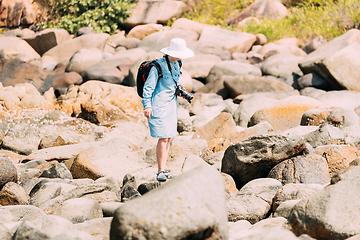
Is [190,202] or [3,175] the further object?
[3,175]

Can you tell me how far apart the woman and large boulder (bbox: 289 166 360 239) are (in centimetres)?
187

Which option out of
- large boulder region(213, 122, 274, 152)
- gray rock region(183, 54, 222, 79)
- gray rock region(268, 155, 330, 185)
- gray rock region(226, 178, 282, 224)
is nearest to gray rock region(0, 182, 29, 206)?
gray rock region(226, 178, 282, 224)

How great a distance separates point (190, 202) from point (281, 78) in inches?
474

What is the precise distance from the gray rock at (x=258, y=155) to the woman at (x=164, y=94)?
3.06ft

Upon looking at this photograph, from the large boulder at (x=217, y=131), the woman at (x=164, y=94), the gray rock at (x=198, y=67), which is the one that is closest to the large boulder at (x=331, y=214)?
the woman at (x=164, y=94)

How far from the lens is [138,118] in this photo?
31.5ft

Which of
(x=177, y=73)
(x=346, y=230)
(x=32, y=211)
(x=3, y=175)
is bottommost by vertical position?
(x=3, y=175)

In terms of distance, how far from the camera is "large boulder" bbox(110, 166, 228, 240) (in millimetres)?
1892

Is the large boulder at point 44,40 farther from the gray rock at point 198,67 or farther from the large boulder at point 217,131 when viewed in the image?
the large boulder at point 217,131

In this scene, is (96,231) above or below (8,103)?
above

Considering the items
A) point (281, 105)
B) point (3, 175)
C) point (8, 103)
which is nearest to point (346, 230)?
point (3, 175)

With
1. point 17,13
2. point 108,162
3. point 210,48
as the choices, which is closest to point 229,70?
point 210,48

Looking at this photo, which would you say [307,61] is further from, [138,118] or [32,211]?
[32,211]

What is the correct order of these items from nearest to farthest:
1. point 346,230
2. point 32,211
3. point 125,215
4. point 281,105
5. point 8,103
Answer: point 125,215
point 346,230
point 32,211
point 281,105
point 8,103
